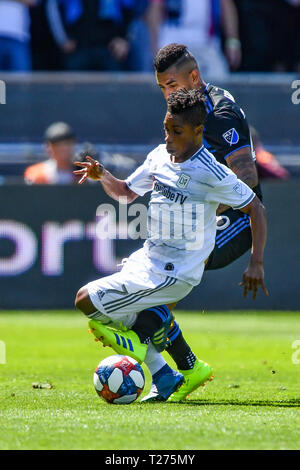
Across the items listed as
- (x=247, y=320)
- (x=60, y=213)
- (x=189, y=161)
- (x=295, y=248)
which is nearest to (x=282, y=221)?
(x=295, y=248)

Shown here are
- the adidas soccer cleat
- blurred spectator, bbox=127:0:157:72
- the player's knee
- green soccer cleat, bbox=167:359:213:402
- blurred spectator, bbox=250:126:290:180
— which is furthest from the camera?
blurred spectator, bbox=127:0:157:72

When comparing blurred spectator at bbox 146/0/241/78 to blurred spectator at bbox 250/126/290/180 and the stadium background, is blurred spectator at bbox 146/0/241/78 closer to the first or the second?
the stadium background

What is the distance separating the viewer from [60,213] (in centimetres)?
1169

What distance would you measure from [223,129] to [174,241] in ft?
3.28

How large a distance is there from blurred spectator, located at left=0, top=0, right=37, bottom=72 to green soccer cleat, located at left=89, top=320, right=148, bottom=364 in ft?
25.6

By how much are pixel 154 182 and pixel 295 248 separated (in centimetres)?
610

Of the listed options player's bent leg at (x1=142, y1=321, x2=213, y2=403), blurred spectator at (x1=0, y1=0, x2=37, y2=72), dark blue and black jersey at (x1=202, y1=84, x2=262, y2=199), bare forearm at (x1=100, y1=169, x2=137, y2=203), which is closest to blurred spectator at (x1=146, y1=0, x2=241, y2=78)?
blurred spectator at (x1=0, y1=0, x2=37, y2=72)

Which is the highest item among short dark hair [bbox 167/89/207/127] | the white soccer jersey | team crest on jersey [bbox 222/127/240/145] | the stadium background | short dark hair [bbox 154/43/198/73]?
short dark hair [bbox 154/43/198/73]

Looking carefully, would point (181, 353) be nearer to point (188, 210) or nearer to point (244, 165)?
point (188, 210)

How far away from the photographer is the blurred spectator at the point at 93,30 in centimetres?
1298

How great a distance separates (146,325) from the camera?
19.3 ft

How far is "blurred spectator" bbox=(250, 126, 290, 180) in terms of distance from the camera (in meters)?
11.7

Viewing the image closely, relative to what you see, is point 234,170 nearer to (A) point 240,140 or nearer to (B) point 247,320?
(A) point 240,140

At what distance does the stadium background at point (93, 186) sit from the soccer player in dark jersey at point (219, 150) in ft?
16.4
